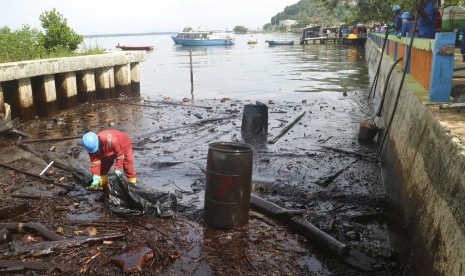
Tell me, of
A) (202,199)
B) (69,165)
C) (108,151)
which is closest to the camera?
(108,151)

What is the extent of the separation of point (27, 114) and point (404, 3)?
88.1 feet

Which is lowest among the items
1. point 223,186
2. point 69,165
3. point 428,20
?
point 69,165

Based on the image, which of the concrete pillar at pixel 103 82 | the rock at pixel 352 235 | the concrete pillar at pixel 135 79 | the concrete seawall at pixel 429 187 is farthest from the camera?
the concrete pillar at pixel 135 79

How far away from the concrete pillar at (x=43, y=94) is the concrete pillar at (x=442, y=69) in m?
11.4

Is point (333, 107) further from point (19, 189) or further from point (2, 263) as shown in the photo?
point (2, 263)

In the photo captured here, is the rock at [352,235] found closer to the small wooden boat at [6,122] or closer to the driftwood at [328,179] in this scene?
the driftwood at [328,179]

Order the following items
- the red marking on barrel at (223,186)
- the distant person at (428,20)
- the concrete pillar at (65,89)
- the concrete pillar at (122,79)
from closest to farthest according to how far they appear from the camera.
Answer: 1. the red marking on barrel at (223,186)
2. the distant person at (428,20)
3. the concrete pillar at (65,89)
4. the concrete pillar at (122,79)

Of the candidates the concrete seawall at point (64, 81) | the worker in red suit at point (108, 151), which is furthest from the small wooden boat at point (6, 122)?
the worker in red suit at point (108, 151)

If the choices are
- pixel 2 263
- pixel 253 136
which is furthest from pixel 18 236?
pixel 253 136

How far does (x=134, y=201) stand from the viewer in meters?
5.83

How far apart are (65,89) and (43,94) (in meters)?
1.09

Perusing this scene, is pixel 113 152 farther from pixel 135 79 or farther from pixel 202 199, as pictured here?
pixel 135 79

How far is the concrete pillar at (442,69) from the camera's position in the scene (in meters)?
5.57

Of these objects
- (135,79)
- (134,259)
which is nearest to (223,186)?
(134,259)
